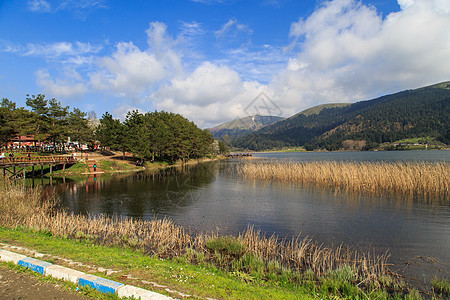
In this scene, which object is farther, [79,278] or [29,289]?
[79,278]

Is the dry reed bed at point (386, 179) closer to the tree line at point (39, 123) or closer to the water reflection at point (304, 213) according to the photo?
the water reflection at point (304, 213)

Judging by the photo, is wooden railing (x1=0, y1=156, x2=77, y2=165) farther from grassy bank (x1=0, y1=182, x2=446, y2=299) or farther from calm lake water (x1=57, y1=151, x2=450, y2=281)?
grassy bank (x1=0, y1=182, x2=446, y2=299)

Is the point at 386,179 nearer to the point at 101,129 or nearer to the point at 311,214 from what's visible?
the point at 311,214

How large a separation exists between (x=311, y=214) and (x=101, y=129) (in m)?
62.1

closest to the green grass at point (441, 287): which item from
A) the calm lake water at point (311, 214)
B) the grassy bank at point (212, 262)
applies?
the calm lake water at point (311, 214)

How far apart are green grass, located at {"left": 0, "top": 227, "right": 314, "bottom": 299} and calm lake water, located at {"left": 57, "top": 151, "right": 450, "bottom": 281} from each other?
6.09 metres

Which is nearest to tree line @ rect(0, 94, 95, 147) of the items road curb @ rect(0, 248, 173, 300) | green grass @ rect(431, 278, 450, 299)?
road curb @ rect(0, 248, 173, 300)

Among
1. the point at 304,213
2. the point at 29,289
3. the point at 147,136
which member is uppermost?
the point at 147,136

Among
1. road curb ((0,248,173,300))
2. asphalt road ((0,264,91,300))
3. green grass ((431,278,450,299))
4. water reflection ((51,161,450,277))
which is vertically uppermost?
road curb ((0,248,173,300))

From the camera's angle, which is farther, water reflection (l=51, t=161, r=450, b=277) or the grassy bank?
water reflection (l=51, t=161, r=450, b=277)

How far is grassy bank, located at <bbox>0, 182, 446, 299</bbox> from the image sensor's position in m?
6.91

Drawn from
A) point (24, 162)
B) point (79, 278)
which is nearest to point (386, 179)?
point (79, 278)

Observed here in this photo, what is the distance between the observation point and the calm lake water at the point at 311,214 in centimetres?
1232

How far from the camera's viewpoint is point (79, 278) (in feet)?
19.9
